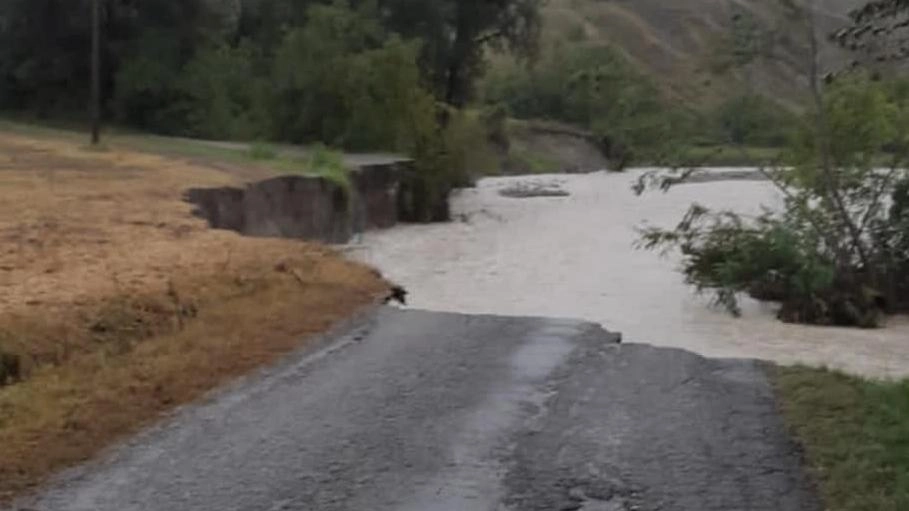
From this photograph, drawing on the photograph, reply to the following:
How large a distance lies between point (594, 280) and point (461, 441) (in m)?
17.1

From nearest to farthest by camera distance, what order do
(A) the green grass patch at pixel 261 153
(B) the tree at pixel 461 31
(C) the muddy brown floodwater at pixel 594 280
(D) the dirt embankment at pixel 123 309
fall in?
1. (D) the dirt embankment at pixel 123 309
2. (C) the muddy brown floodwater at pixel 594 280
3. (A) the green grass patch at pixel 261 153
4. (B) the tree at pixel 461 31

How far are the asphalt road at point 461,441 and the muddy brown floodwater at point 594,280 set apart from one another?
518cm

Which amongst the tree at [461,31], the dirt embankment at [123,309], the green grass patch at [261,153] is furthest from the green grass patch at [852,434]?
the tree at [461,31]

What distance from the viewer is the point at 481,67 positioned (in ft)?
176

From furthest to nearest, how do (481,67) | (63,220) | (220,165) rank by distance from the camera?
(481,67) < (220,165) < (63,220)

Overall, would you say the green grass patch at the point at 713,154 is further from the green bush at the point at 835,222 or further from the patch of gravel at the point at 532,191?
the patch of gravel at the point at 532,191

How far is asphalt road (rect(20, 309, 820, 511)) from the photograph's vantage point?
8.35 meters

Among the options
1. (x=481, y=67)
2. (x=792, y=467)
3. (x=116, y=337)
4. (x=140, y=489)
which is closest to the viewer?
(x=140, y=489)

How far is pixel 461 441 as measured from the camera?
9.70m

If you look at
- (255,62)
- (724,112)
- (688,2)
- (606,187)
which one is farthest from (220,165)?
(688,2)

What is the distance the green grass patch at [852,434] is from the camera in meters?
8.27

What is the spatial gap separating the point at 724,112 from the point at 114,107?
85.9 feet

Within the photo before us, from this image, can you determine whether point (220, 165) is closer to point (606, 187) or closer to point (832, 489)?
point (832, 489)

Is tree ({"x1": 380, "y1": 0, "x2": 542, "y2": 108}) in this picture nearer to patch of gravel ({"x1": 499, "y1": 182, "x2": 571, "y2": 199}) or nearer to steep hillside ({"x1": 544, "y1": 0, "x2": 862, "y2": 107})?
patch of gravel ({"x1": 499, "y1": 182, "x2": 571, "y2": 199})
